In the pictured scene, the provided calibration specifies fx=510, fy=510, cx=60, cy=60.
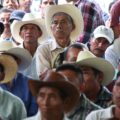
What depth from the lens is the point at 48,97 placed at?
3.72 metres

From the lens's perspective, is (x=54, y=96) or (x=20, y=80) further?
(x=20, y=80)

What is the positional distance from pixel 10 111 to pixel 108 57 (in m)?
1.56

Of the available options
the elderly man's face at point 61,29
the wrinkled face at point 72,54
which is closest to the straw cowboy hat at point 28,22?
the elderly man's face at point 61,29

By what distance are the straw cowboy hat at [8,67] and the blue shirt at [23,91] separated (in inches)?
4.5

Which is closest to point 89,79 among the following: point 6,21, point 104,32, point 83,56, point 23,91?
point 83,56

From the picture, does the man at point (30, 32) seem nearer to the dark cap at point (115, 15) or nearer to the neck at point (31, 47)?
the neck at point (31, 47)

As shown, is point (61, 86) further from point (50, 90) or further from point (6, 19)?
point (6, 19)

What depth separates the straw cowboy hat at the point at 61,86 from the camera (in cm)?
374

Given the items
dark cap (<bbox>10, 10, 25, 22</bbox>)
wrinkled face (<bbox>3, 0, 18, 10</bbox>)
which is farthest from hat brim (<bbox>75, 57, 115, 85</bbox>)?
wrinkled face (<bbox>3, 0, 18, 10</bbox>)

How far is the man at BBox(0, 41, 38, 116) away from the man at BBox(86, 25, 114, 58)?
85 cm

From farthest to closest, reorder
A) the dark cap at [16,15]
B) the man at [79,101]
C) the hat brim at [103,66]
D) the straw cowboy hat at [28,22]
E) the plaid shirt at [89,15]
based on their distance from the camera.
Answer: the plaid shirt at [89,15] → the dark cap at [16,15] → the straw cowboy hat at [28,22] → the hat brim at [103,66] → the man at [79,101]

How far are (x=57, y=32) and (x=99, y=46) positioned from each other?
0.55 meters

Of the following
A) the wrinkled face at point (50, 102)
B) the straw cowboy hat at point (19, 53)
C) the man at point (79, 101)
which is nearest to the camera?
the wrinkled face at point (50, 102)

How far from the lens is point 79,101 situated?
4.29 meters
